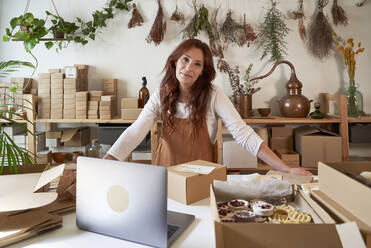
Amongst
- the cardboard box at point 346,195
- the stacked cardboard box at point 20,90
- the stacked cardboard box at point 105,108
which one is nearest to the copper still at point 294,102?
the stacked cardboard box at point 105,108

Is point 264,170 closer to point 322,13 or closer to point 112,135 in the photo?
point 112,135

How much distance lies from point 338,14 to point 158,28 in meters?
1.88

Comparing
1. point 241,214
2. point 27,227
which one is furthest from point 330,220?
point 27,227

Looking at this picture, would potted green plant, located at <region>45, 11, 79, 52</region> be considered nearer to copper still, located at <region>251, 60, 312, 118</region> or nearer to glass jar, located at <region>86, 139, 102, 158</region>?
glass jar, located at <region>86, 139, 102, 158</region>

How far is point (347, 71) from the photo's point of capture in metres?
3.12

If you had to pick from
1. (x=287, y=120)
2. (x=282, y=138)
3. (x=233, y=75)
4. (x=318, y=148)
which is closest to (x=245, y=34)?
(x=233, y=75)

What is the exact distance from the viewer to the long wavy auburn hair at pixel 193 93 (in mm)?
1864

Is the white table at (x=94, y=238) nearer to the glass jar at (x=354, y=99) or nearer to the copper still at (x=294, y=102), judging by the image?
the copper still at (x=294, y=102)

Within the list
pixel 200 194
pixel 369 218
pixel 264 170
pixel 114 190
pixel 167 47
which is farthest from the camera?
pixel 167 47

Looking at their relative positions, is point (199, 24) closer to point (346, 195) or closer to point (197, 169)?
point (197, 169)

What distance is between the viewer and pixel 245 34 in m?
3.13

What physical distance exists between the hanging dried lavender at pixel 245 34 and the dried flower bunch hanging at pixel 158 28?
2.71ft

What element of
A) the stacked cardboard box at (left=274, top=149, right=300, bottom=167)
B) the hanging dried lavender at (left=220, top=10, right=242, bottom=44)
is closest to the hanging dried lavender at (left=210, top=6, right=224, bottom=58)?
the hanging dried lavender at (left=220, top=10, right=242, bottom=44)

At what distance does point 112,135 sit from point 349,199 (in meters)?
2.45
